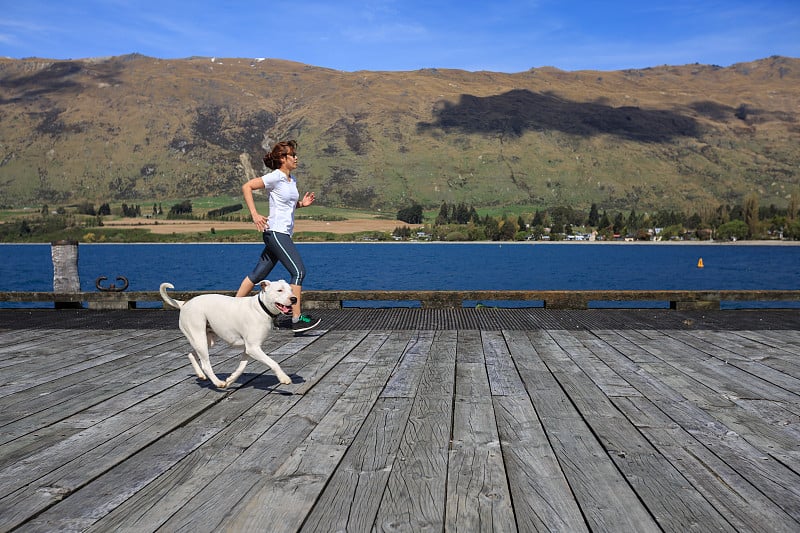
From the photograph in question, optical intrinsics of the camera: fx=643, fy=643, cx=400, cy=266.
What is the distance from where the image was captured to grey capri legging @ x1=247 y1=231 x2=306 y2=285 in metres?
8.14

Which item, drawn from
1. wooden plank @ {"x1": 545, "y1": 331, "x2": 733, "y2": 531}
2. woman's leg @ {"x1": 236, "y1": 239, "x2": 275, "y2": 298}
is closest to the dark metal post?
woman's leg @ {"x1": 236, "y1": 239, "x2": 275, "y2": 298}

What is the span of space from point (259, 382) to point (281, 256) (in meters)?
2.58

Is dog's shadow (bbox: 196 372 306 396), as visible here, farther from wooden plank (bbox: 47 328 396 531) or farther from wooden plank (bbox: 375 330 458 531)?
wooden plank (bbox: 375 330 458 531)

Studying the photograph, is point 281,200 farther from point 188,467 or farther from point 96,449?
point 188,467

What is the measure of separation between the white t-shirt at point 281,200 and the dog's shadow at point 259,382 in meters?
2.45

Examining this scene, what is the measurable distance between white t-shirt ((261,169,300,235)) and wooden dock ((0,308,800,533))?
152cm

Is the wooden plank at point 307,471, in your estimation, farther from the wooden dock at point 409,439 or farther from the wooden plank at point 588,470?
the wooden plank at point 588,470

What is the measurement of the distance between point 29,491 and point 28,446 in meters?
0.89

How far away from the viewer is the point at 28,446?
3988mm

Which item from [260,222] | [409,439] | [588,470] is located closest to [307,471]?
[409,439]

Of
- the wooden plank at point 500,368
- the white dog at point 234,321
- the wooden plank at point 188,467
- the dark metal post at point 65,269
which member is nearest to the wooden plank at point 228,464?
the wooden plank at point 188,467

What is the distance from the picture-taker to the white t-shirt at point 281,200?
777 cm

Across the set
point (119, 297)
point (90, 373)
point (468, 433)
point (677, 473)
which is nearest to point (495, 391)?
point (468, 433)

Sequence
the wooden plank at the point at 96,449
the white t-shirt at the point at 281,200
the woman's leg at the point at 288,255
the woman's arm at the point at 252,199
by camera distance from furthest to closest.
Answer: the woman's leg at the point at 288,255
the white t-shirt at the point at 281,200
the woman's arm at the point at 252,199
the wooden plank at the point at 96,449
